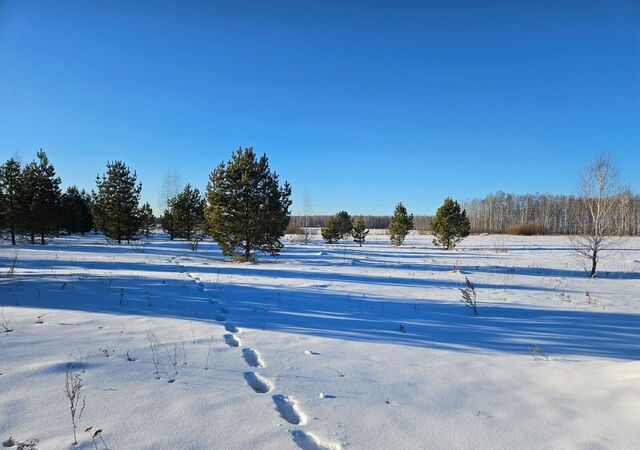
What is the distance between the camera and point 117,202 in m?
25.3

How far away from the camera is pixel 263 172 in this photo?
633 inches

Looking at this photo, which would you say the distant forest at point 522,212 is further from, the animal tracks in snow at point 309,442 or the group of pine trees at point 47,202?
the animal tracks in snow at point 309,442

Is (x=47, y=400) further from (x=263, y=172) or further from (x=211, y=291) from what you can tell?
(x=263, y=172)

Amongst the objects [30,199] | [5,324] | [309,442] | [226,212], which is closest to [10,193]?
[30,199]

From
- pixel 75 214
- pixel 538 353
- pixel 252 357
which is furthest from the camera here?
pixel 75 214

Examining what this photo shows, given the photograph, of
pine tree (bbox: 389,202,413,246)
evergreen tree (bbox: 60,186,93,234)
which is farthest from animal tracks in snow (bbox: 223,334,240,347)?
evergreen tree (bbox: 60,186,93,234)

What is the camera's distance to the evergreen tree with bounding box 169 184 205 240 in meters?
33.0

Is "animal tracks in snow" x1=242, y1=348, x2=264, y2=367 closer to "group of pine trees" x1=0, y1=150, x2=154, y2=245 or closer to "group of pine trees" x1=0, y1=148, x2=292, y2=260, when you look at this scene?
"group of pine trees" x1=0, y1=148, x2=292, y2=260

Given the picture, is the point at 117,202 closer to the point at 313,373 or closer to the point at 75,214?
the point at 75,214

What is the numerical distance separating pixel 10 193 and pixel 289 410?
2916 centimetres

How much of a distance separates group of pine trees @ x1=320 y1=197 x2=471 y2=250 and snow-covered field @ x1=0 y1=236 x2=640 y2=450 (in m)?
24.1

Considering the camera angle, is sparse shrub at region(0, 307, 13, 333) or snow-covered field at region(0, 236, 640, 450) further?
sparse shrub at region(0, 307, 13, 333)

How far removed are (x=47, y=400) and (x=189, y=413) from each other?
1113mm

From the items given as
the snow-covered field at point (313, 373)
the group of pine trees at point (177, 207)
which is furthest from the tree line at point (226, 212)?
the snow-covered field at point (313, 373)
